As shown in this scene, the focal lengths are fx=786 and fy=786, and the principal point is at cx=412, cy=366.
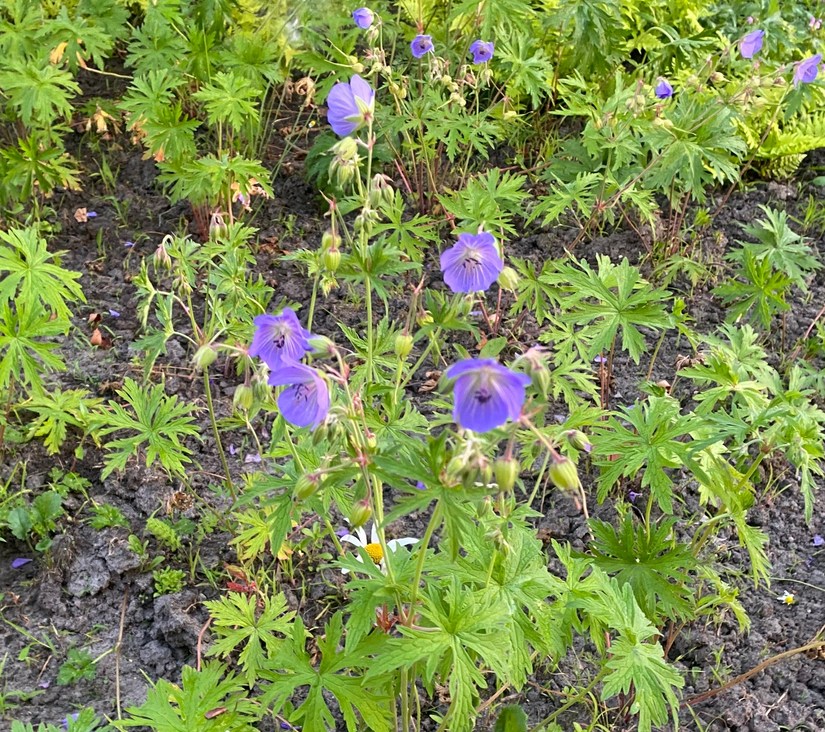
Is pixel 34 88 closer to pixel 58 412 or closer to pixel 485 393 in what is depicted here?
pixel 58 412

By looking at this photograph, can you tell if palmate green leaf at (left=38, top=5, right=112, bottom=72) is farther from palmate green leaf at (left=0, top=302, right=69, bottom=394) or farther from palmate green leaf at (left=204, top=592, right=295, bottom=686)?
palmate green leaf at (left=204, top=592, right=295, bottom=686)

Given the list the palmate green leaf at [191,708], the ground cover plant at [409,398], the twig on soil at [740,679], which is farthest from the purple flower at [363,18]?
the twig on soil at [740,679]

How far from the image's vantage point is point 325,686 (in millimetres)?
1585

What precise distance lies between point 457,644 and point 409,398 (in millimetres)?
1451

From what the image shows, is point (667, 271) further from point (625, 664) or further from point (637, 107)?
point (625, 664)

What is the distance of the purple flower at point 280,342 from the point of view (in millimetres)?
1344

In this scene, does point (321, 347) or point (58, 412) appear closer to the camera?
point (321, 347)

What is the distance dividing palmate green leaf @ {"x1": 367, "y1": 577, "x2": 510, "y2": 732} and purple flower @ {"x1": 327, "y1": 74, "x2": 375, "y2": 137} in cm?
93

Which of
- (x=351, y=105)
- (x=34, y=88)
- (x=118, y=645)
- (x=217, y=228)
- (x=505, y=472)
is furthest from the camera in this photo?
(x=34, y=88)

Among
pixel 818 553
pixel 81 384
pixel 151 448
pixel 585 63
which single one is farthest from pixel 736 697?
pixel 585 63

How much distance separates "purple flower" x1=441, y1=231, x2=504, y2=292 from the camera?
4.46 feet

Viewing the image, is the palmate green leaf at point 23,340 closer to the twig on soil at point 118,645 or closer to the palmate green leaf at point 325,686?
the twig on soil at point 118,645

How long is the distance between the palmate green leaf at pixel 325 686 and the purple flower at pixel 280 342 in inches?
23.8

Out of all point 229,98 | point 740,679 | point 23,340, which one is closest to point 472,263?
point 740,679
